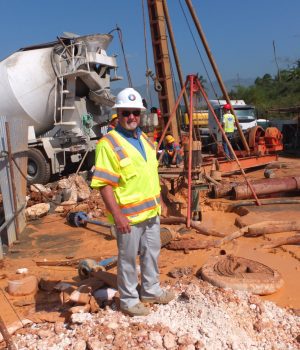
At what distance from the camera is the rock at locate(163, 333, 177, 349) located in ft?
10.2

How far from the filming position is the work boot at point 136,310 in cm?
352

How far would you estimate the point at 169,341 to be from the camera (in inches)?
124

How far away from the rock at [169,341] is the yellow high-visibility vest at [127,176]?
95 cm

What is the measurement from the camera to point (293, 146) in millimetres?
17484

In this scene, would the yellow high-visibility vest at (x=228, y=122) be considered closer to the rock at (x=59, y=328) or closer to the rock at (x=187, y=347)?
the rock at (x=59, y=328)

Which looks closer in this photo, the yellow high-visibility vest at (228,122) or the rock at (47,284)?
the rock at (47,284)

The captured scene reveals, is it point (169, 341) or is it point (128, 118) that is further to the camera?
point (128, 118)

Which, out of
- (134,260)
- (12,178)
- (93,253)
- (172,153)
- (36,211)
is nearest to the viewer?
(134,260)

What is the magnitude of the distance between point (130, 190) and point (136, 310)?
1.06m

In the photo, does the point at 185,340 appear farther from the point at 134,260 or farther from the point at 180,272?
the point at 180,272

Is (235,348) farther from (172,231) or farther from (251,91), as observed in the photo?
(251,91)

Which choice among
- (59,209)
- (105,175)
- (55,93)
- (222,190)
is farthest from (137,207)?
(55,93)

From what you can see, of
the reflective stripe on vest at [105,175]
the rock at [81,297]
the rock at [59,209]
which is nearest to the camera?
the reflective stripe on vest at [105,175]

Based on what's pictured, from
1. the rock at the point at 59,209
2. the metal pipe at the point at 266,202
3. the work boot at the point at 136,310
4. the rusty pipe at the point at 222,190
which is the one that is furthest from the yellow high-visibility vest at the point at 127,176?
the rock at the point at 59,209
